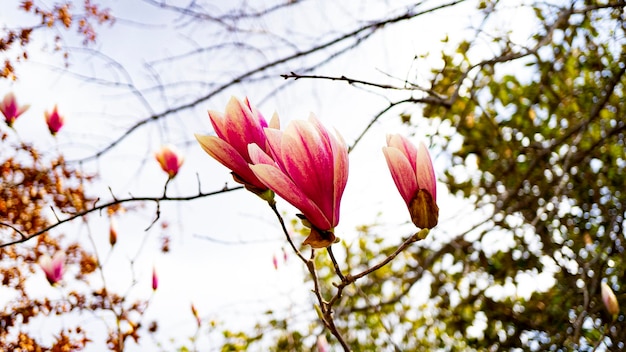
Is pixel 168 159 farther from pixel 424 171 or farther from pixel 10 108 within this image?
pixel 424 171

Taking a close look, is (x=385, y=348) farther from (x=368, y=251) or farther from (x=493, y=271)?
(x=493, y=271)

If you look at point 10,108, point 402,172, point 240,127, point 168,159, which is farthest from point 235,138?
point 10,108

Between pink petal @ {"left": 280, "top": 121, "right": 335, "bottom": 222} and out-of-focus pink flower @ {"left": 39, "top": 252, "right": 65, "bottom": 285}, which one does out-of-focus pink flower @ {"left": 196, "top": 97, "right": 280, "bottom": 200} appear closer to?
pink petal @ {"left": 280, "top": 121, "right": 335, "bottom": 222}

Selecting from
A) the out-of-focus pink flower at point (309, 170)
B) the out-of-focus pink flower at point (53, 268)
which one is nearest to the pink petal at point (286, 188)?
the out-of-focus pink flower at point (309, 170)

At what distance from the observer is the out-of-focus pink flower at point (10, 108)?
4.65ft

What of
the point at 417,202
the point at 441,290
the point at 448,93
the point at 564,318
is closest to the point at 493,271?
the point at 441,290

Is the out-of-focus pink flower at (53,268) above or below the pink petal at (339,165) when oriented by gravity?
above

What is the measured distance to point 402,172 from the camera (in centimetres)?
52

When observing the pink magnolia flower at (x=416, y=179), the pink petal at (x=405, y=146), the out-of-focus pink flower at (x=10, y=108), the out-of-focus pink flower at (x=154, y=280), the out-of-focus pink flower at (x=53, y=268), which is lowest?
the pink magnolia flower at (x=416, y=179)

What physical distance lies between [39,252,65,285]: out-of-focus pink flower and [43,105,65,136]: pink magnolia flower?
39 cm

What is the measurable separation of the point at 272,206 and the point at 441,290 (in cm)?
189

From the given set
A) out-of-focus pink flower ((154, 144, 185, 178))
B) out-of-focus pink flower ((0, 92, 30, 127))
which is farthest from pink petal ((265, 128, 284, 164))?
out-of-focus pink flower ((0, 92, 30, 127))

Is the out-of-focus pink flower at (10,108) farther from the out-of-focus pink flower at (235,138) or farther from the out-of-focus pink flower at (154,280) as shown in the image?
the out-of-focus pink flower at (235,138)

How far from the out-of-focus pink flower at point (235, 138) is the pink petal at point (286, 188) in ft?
0.16
